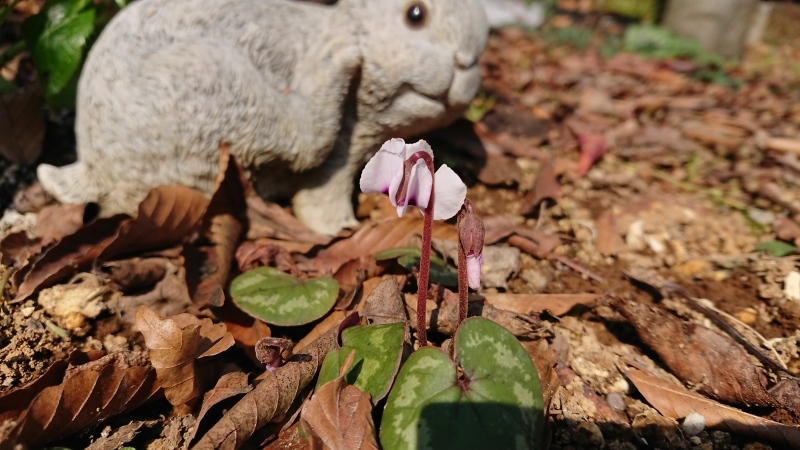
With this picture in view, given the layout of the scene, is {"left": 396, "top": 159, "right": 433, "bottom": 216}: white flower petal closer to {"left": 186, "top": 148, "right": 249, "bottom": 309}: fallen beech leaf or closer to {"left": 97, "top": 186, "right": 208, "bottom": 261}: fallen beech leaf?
{"left": 186, "top": 148, "right": 249, "bottom": 309}: fallen beech leaf

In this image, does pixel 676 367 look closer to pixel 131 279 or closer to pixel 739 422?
pixel 739 422

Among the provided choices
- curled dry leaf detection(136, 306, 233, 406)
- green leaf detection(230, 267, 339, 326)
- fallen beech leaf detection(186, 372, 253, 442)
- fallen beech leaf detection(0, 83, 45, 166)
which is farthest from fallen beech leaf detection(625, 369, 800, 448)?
fallen beech leaf detection(0, 83, 45, 166)

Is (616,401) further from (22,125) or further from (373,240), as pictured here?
(22,125)

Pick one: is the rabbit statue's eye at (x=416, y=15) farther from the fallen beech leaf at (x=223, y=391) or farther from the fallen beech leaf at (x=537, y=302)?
the fallen beech leaf at (x=223, y=391)

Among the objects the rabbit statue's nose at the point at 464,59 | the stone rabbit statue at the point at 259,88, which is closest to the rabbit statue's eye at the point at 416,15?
the stone rabbit statue at the point at 259,88

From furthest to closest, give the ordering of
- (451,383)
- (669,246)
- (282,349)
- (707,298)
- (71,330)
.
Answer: (669,246) → (707,298) → (71,330) → (282,349) → (451,383)

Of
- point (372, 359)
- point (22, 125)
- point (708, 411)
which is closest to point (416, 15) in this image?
point (372, 359)

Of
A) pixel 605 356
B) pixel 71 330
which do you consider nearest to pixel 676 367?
pixel 605 356
